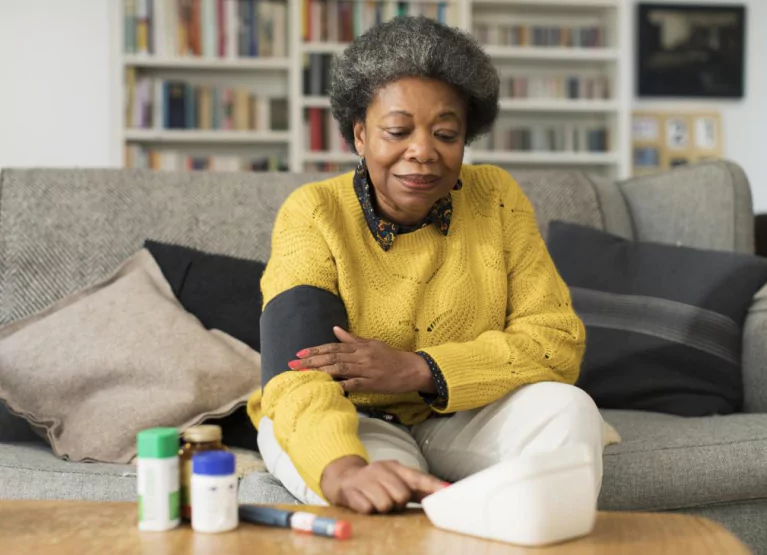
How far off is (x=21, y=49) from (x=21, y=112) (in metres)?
0.31

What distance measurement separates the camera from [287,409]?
3.92 ft

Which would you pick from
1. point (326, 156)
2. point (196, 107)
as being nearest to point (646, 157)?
point (326, 156)

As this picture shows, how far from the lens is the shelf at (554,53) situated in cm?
450

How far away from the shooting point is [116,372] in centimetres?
175

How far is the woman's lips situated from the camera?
1437 mm

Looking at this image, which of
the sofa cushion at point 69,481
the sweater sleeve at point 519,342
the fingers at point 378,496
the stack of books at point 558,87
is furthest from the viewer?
the stack of books at point 558,87

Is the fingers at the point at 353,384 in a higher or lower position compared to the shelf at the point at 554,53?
lower

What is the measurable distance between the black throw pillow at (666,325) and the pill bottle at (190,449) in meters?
1.21

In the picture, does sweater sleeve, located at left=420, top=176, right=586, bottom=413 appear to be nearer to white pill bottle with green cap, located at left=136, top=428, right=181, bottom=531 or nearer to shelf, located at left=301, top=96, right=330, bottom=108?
A: white pill bottle with green cap, located at left=136, top=428, right=181, bottom=531

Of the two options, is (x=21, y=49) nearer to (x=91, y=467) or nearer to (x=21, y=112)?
(x=21, y=112)

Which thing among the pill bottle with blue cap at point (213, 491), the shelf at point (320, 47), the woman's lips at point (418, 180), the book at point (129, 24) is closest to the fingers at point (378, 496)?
the pill bottle with blue cap at point (213, 491)

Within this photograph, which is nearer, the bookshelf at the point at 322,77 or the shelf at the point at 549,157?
the bookshelf at the point at 322,77

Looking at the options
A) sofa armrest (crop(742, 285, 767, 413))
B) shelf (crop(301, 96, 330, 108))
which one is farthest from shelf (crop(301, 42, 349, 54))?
sofa armrest (crop(742, 285, 767, 413))

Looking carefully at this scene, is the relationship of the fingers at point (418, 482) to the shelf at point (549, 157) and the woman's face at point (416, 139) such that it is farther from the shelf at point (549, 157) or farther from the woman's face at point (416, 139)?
the shelf at point (549, 157)
